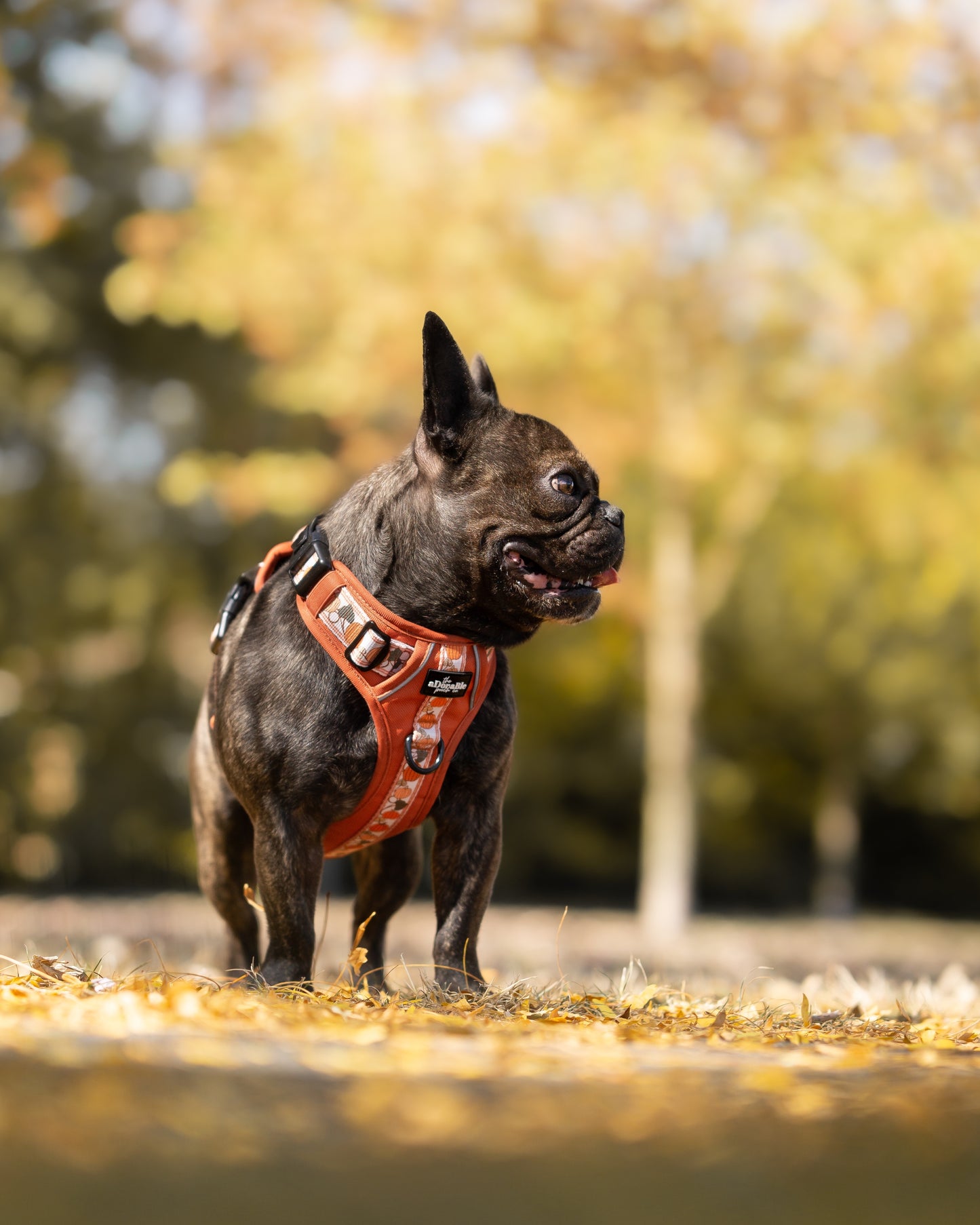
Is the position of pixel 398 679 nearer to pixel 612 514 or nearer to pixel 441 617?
pixel 441 617

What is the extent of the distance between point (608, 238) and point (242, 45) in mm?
4278

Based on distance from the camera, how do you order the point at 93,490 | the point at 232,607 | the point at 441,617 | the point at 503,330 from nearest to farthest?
1. the point at 441,617
2. the point at 232,607
3. the point at 503,330
4. the point at 93,490

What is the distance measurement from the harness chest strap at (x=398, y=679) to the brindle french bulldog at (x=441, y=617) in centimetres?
5

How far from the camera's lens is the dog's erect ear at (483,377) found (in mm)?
3939

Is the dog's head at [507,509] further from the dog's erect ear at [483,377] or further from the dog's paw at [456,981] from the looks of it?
the dog's paw at [456,981]

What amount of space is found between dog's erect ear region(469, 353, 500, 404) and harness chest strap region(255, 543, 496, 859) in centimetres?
71

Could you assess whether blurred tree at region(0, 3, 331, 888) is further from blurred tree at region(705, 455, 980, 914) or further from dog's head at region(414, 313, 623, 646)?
dog's head at region(414, 313, 623, 646)

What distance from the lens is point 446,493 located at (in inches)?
142

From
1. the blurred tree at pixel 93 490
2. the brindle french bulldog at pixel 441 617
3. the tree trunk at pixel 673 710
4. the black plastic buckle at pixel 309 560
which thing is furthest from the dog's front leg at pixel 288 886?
the blurred tree at pixel 93 490

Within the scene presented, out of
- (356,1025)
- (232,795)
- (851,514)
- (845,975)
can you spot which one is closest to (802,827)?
(851,514)

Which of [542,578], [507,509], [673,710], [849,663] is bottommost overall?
[673,710]

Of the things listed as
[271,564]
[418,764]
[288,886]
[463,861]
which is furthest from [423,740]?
[271,564]

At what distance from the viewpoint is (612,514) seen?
11.9ft

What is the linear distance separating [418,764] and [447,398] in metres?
0.97
